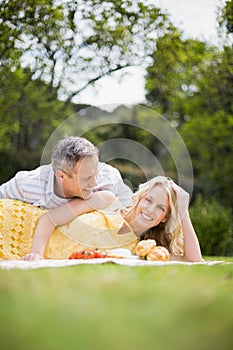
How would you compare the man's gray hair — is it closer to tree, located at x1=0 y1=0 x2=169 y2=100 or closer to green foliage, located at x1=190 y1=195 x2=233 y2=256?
green foliage, located at x1=190 y1=195 x2=233 y2=256

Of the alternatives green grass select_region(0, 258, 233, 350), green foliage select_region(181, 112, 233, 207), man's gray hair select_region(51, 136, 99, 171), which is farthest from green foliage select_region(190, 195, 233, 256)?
green grass select_region(0, 258, 233, 350)

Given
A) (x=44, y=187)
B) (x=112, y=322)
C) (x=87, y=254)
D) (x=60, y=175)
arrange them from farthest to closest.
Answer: (x=44, y=187) → (x=60, y=175) → (x=87, y=254) → (x=112, y=322)

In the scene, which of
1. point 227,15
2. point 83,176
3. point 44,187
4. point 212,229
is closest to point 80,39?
point 227,15

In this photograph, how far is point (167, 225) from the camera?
5051 mm

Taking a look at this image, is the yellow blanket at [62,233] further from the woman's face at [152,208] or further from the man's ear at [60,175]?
the man's ear at [60,175]

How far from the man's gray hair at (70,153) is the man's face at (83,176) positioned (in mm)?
41

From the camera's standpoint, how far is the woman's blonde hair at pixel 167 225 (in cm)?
496

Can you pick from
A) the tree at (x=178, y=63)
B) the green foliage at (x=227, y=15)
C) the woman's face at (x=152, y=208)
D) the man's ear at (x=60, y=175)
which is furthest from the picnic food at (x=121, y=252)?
the tree at (x=178, y=63)

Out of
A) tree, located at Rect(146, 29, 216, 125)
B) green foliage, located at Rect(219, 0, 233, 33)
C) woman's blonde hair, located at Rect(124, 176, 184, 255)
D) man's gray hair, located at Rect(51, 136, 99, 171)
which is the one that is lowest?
woman's blonde hair, located at Rect(124, 176, 184, 255)

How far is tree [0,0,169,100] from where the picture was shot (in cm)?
1378

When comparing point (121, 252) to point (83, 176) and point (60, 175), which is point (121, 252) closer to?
point (83, 176)

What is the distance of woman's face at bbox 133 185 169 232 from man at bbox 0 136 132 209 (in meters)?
0.32

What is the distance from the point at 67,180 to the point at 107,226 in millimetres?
512

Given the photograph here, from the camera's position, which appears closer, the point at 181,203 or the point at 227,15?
the point at 181,203
